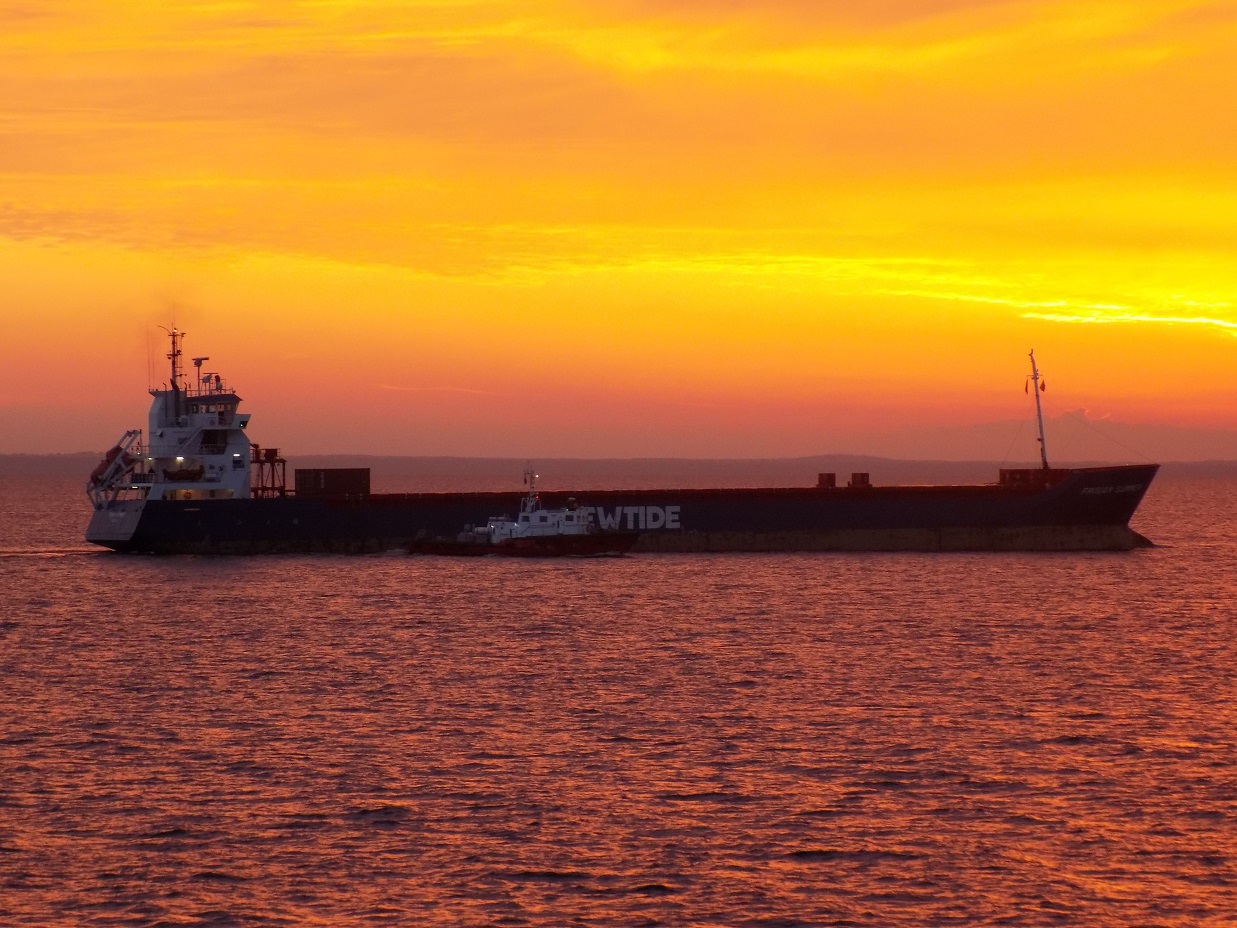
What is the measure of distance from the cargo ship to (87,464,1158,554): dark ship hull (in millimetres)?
90

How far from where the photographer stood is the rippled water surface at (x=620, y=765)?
2345cm

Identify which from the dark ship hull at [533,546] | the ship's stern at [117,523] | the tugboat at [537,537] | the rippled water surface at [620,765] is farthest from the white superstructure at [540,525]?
the rippled water surface at [620,765]

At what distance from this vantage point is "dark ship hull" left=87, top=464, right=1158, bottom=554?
86.9 m

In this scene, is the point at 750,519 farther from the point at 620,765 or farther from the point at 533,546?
the point at 620,765

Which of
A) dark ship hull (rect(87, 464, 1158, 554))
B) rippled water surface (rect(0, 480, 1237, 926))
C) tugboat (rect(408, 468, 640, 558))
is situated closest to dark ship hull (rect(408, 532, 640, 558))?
tugboat (rect(408, 468, 640, 558))

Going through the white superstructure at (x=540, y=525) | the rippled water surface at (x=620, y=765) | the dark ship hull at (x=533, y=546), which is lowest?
the rippled water surface at (x=620, y=765)

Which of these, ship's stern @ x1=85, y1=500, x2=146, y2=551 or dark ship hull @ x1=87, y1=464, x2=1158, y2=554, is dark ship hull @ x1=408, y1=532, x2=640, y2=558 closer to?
dark ship hull @ x1=87, y1=464, x2=1158, y2=554

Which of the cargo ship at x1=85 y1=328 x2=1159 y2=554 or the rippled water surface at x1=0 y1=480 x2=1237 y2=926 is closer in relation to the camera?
the rippled water surface at x1=0 y1=480 x2=1237 y2=926

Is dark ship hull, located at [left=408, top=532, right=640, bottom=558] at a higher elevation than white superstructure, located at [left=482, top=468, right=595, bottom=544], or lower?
lower

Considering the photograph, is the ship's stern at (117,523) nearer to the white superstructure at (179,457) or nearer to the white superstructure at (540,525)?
the white superstructure at (179,457)

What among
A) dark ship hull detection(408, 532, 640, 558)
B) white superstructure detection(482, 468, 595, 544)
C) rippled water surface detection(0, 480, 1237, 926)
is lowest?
rippled water surface detection(0, 480, 1237, 926)

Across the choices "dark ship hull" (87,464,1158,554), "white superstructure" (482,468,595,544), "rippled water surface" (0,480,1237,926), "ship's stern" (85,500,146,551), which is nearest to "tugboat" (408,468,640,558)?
"white superstructure" (482,468,595,544)

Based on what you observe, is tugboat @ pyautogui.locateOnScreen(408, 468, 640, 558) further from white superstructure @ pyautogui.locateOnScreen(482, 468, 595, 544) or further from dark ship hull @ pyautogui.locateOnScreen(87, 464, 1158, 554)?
dark ship hull @ pyautogui.locateOnScreen(87, 464, 1158, 554)

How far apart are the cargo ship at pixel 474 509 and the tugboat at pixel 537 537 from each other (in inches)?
35.8
